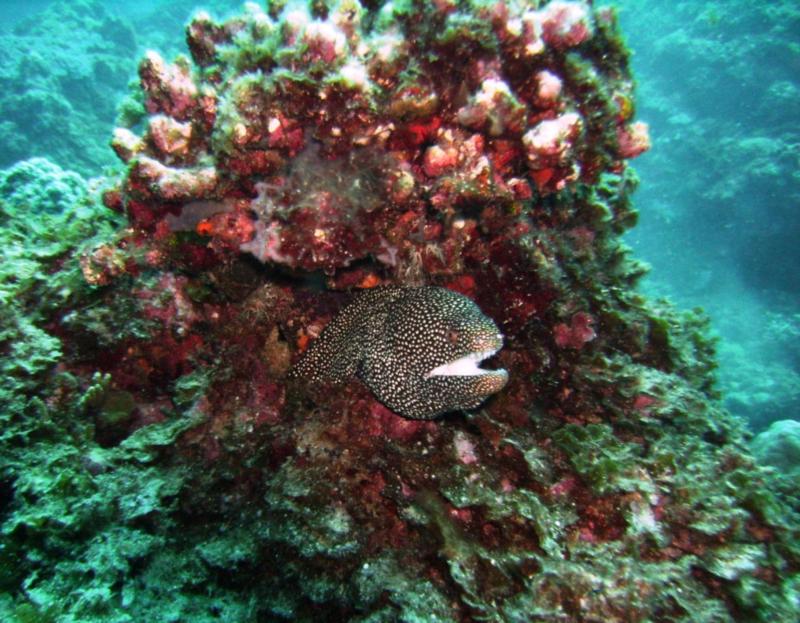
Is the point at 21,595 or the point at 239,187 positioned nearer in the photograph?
the point at 21,595

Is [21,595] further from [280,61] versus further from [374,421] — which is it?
[280,61]

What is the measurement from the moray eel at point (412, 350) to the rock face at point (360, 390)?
30 centimetres

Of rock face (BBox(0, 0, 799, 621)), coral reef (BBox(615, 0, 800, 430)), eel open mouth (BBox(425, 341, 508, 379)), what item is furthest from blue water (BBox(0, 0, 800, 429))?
eel open mouth (BBox(425, 341, 508, 379))

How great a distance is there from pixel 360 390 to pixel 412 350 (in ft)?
2.92

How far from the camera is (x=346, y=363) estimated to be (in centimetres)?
451

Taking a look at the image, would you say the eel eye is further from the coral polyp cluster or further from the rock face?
the coral polyp cluster

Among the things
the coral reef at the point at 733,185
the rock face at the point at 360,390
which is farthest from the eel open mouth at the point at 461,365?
the coral reef at the point at 733,185

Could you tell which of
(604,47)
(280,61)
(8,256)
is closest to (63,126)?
(8,256)

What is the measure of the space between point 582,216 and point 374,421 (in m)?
3.82

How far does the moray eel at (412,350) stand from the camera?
3879 mm

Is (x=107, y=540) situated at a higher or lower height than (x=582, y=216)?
lower

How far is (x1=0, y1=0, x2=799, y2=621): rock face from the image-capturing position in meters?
3.30

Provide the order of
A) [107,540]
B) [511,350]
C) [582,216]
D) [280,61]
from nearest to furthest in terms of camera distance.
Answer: [107,540] < [280,61] < [511,350] < [582,216]

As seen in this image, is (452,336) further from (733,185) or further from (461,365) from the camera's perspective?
(733,185)
